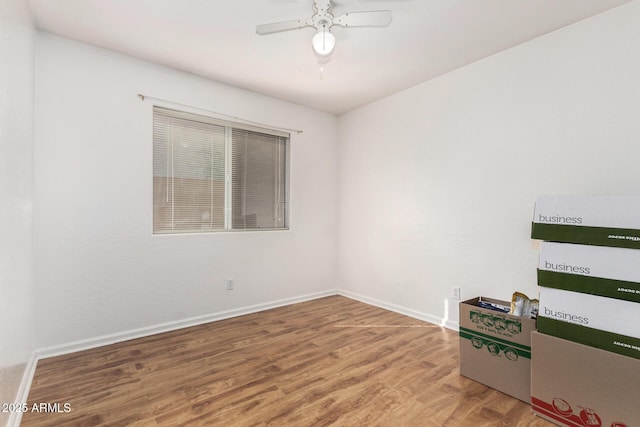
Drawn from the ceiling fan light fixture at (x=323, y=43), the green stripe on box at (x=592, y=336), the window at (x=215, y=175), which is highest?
the ceiling fan light fixture at (x=323, y=43)

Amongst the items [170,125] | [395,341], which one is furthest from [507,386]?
[170,125]

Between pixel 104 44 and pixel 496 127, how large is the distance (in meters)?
3.60

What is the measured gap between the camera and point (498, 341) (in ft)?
6.72

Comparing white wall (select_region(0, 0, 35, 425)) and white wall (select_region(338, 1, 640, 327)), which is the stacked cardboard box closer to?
white wall (select_region(338, 1, 640, 327))

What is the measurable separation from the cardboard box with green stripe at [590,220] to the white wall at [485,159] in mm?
793

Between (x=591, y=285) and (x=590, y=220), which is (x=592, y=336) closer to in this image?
(x=591, y=285)

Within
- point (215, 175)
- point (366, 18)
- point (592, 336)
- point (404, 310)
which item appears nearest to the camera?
point (592, 336)

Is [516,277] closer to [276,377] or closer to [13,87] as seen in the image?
[276,377]

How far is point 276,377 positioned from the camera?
7.23 feet

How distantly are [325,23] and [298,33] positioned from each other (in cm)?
38

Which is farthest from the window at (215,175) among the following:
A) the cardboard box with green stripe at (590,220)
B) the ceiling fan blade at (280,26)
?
the cardboard box with green stripe at (590,220)

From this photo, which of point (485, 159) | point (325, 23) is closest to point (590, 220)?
point (485, 159)

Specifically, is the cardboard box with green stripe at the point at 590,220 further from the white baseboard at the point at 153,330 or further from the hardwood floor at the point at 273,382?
the white baseboard at the point at 153,330

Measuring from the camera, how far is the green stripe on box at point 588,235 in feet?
5.08
